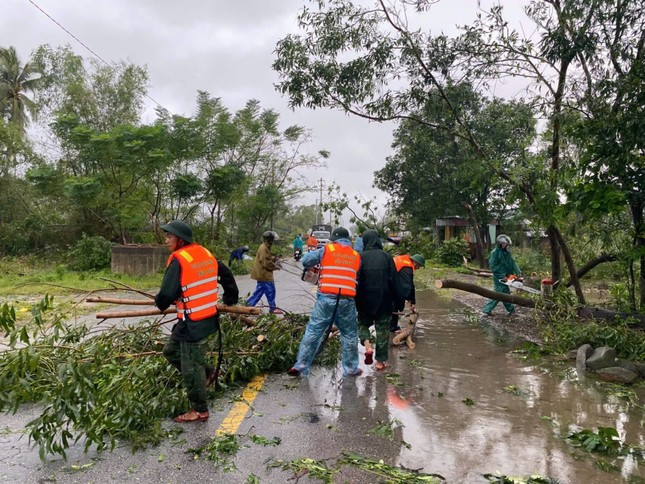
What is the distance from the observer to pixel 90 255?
63.3 ft

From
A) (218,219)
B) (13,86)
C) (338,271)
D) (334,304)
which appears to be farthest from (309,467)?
(13,86)

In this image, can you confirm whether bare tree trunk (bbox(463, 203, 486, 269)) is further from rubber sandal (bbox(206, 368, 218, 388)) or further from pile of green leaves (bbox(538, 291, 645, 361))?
rubber sandal (bbox(206, 368, 218, 388))

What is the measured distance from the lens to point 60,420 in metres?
3.51

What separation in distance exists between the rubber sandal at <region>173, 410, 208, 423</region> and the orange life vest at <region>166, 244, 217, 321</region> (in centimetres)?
85

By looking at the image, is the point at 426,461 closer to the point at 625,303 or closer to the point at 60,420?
the point at 60,420

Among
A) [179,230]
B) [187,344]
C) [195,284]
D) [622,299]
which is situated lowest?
[187,344]

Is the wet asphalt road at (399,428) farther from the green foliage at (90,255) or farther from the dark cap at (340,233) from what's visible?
the green foliage at (90,255)

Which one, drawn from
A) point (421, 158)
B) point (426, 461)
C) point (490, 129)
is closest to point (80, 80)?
point (421, 158)

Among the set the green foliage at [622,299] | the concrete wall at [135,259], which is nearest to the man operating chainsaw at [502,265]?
the green foliage at [622,299]

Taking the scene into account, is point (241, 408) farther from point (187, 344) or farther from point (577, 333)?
point (577, 333)

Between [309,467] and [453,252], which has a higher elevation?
[453,252]

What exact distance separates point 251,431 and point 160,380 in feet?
3.94

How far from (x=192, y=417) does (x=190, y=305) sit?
3.26 ft

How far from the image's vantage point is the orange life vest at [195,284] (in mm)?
4293
